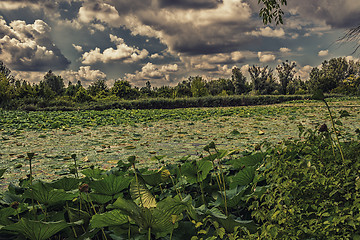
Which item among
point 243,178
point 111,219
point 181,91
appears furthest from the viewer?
point 181,91

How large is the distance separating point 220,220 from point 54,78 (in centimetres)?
7356

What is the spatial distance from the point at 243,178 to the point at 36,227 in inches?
49.6

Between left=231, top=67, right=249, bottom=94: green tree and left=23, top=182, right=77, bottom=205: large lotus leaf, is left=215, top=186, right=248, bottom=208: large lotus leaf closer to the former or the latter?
left=23, top=182, right=77, bottom=205: large lotus leaf

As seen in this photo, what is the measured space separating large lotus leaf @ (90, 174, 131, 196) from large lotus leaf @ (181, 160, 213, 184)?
1.36 ft

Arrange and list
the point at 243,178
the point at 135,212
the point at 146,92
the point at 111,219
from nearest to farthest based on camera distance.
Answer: the point at 135,212
the point at 111,219
the point at 243,178
the point at 146,92

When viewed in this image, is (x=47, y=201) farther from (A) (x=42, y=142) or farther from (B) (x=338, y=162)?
(A) (x=42, y=142)

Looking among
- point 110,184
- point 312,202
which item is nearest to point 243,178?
point 312,202

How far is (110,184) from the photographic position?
150 centimetres

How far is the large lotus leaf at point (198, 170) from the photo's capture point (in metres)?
1.65

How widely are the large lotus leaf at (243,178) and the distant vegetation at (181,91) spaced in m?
2.36

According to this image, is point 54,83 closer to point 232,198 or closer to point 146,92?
point 146,92

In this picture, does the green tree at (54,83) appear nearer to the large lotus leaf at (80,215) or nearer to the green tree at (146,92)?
the green tree at (146,92)

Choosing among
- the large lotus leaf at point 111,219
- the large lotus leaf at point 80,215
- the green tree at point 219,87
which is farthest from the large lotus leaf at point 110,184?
the green tree at point 219,87

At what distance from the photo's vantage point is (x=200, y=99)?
25406 mm
